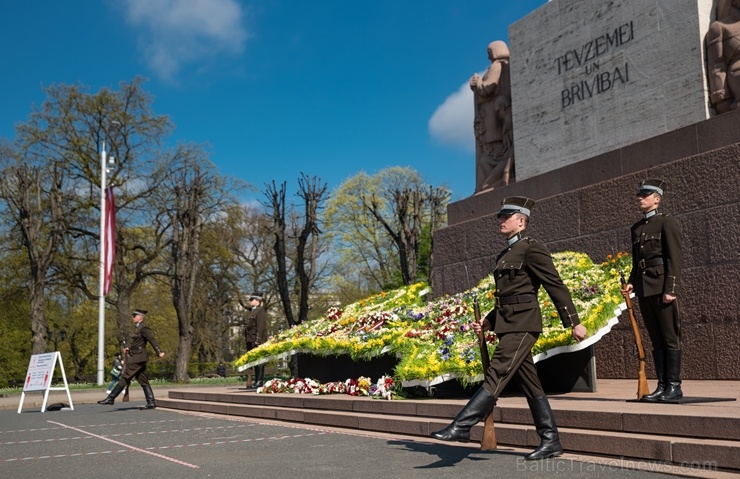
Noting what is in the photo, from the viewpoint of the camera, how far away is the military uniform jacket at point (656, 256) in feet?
22.4

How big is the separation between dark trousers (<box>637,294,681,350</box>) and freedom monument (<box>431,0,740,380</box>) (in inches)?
99.8

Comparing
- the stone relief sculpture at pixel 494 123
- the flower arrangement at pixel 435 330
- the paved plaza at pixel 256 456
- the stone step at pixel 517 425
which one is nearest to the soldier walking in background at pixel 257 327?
the flower arrangement at pixel 435 330

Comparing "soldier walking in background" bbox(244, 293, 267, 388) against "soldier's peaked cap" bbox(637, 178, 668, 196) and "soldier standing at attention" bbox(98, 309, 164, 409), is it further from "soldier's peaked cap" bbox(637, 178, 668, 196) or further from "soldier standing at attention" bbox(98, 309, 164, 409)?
"soldier's peaked cap" bbox(637, 178, 668, 196)

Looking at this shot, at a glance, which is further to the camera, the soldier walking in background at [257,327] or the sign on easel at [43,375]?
the sign on easel at [43,375]

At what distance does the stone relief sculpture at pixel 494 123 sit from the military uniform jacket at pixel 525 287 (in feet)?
29.9

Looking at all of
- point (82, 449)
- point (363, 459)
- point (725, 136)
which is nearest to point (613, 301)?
point (725, 136)

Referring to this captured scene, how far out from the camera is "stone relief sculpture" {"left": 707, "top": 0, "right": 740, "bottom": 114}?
34.7ft

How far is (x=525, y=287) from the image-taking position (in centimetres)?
613

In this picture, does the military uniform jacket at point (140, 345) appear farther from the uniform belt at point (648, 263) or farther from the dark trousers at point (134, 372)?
the uniform belt at point (648, 263)

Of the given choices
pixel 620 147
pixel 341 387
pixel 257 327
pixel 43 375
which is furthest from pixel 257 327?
pixel 620 147

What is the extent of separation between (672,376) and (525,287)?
1.76 meters

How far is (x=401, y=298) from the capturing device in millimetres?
14406

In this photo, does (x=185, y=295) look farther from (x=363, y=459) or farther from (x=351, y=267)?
(x=363, y=459)

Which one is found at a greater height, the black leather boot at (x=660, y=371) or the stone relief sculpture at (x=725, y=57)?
the stone relief sculpture at (x=725, y=57)
